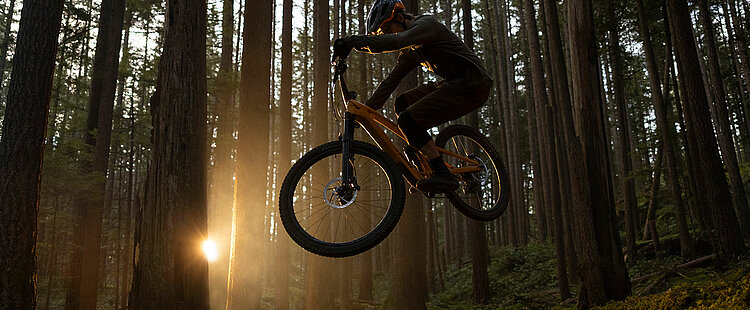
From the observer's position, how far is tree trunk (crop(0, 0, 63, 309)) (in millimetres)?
7219

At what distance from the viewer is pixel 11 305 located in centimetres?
703

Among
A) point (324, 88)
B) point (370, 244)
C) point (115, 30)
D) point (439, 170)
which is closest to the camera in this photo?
point (370, 244)

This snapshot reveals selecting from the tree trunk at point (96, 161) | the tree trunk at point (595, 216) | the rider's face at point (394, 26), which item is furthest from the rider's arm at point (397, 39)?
the tree trunk at point (96, 161)

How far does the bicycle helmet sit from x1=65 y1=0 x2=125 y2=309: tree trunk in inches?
529

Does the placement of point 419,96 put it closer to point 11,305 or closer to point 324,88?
point 11,305

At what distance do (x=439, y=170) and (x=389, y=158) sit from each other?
484 millimetres

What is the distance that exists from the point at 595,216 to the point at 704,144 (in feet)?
12.9

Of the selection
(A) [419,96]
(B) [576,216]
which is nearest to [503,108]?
(B) [576,216]

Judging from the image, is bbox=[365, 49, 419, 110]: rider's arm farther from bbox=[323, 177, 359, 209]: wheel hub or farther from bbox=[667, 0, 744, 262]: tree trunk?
bbox=[667, 0, 744, 262]: tree trunk

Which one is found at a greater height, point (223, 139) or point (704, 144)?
point (223, 139)

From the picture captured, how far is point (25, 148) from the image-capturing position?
7.52m

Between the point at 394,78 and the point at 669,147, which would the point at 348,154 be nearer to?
the point at 394,78

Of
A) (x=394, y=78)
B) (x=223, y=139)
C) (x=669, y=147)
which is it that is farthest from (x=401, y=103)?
(x=223, y=139)

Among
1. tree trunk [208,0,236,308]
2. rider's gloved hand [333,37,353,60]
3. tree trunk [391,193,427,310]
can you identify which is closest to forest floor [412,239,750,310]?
tree trunk [391,193,427,310]
